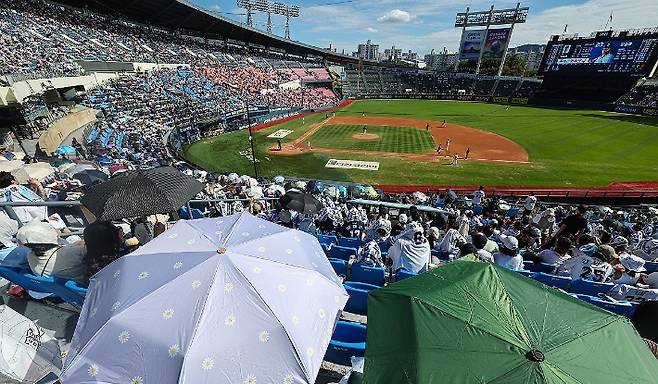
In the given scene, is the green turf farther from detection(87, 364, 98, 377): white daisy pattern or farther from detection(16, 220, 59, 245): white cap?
detection(87, 364, 98, 377): white daisy pattern

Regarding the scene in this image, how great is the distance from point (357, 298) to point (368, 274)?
924mm

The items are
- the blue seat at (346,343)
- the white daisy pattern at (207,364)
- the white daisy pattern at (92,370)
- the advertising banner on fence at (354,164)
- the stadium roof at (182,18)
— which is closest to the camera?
the white daisy pattern at (207,364)

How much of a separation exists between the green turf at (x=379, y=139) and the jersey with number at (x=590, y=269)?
20294mm

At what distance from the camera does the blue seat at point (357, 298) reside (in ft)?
17.7

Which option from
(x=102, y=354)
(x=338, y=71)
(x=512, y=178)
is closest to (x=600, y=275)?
(x=102, y=354)

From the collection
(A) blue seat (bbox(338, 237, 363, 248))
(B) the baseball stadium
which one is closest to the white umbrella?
(B) the baseball stadium

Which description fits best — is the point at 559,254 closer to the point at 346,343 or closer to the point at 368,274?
the point at 368,274

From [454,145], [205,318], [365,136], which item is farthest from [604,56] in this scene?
[205,318]

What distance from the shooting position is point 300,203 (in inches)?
369

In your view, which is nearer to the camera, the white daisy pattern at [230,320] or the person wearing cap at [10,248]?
the white daisy pattern at [230,320]

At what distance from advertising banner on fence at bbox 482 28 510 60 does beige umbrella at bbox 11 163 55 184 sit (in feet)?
232

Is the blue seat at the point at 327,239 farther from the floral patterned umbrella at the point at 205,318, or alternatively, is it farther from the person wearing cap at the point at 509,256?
the floral patterned umbrella at the point at 205,318

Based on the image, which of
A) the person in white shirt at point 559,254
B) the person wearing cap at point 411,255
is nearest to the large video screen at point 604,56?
the person in white shirt at point 559,254

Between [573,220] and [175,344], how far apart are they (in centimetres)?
992
